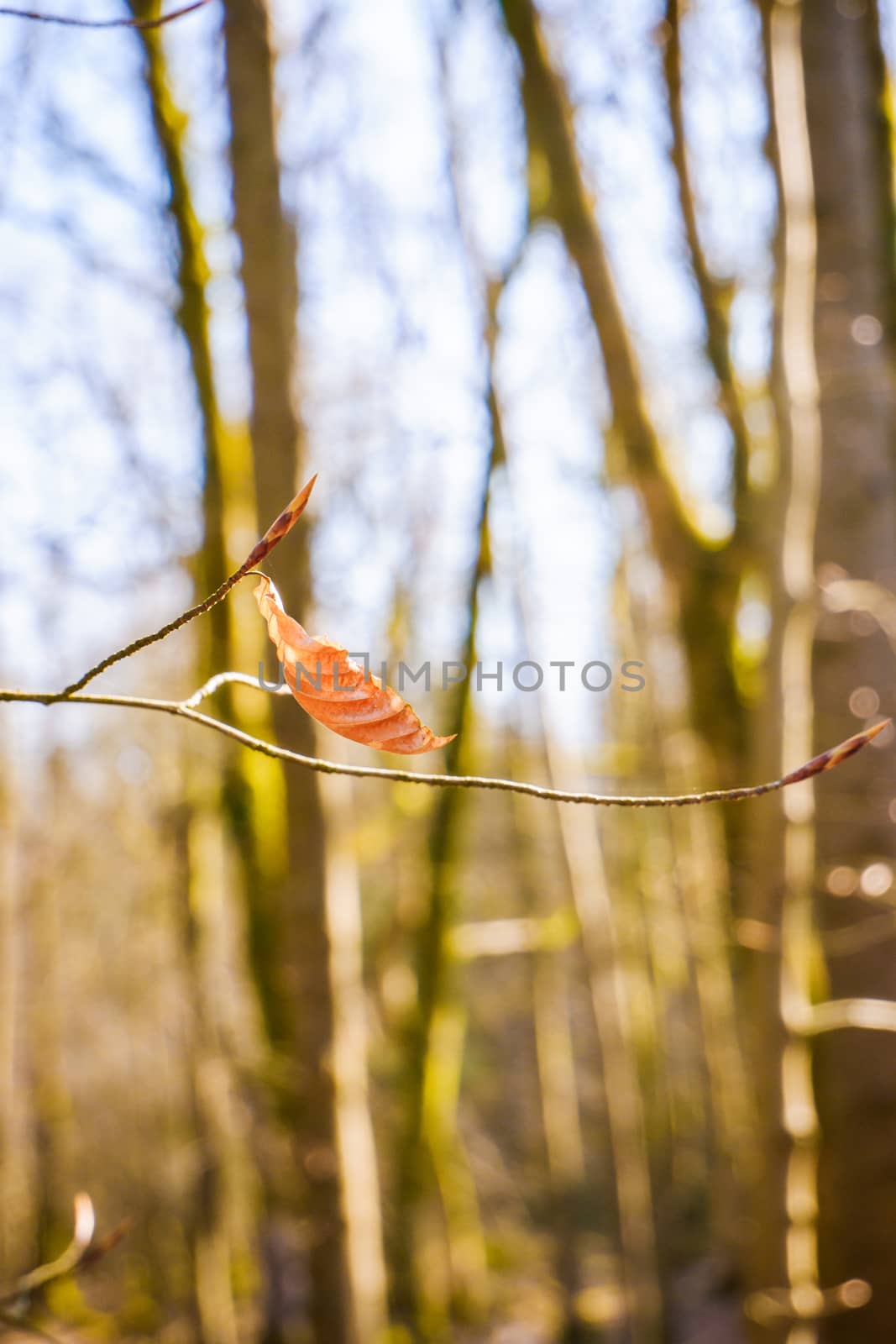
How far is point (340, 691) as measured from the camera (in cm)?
60

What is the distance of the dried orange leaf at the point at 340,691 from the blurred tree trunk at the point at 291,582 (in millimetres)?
2256

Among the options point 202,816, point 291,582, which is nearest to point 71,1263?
point 291,582

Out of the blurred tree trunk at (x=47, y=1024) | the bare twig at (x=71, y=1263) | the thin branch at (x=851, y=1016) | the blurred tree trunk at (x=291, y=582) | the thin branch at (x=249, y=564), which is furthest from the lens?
the blurred tree trunk at (x=47, y=1024)

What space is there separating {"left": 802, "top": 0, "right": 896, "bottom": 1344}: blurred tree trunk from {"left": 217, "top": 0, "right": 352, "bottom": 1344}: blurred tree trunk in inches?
62.4

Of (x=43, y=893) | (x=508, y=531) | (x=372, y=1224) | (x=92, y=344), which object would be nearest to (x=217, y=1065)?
(x=372, y=1224)

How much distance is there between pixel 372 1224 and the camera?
304cm

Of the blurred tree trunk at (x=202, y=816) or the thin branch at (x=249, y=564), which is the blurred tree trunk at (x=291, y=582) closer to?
the blurred tree trunk at (x=202, y=816)

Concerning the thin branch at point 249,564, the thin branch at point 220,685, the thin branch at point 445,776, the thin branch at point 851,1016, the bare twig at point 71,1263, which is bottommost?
the thin branch at point 851,1016

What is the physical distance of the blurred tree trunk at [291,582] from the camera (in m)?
2.87

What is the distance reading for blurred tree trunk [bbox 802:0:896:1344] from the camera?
9.80 ft

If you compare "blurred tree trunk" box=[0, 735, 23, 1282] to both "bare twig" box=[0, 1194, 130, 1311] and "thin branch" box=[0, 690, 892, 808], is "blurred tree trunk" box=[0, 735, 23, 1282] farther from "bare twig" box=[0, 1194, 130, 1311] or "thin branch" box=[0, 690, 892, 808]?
"thin branch" box=[0, 690, 892, 808]

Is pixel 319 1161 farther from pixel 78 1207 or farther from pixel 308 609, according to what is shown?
pixel 78 1207

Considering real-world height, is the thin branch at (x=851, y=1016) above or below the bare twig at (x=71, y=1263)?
below

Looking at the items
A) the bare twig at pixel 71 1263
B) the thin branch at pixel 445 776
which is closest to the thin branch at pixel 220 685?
the thin branch at pixel 445 776
